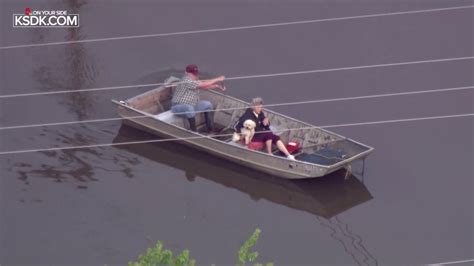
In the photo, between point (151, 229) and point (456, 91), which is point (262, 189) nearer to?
point (151, 229)

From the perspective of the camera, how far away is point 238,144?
1898cm

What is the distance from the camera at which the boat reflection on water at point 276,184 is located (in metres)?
18.5

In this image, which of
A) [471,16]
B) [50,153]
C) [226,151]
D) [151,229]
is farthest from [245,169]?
[471,16]

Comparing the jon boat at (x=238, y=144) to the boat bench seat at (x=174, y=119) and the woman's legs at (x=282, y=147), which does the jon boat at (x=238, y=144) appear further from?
the woman's legs at (x=282, y=147)

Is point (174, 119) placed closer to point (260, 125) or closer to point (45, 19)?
point (260, 125)

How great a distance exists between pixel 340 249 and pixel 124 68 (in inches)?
294

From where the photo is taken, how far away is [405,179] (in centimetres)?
1892

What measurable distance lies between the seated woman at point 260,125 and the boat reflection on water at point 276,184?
0.68 metres

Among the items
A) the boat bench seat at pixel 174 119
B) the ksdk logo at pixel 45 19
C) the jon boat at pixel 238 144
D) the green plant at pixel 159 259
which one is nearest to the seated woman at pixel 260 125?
the jon boat at pixel 238 144

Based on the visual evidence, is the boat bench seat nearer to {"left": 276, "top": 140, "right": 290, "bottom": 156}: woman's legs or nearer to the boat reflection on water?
the boat reflection on water

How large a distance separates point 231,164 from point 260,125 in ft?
3.42

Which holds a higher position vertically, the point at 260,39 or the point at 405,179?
the point at 260,39

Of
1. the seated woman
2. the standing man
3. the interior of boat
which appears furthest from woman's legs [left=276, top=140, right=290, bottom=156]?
the standing man

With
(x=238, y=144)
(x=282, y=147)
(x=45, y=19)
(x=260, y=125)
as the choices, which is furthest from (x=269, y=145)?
(x=45, y=19)
